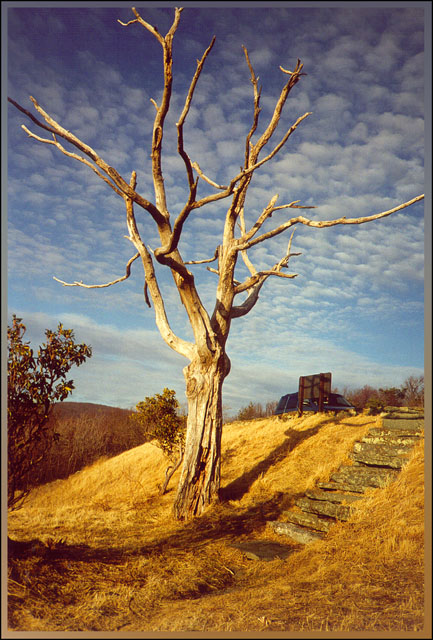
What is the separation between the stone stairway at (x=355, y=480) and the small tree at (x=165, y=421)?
3962mm

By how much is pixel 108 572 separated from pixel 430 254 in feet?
19.1

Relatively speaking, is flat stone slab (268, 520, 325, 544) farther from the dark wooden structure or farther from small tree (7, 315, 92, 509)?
the dark wooden structure

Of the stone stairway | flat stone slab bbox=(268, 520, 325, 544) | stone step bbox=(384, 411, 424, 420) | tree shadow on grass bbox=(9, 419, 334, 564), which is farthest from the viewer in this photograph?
stone step bbox=(384, 411, 424, 420)

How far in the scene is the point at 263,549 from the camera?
7676 millimetres

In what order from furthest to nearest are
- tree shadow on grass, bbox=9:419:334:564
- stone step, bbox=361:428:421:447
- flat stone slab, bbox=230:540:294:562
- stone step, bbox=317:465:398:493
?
1. stone step, bbox=361:428:421:447
2. stone step, bbox=317:465:398:493
3. flat stone slab, bbox=230:540:294:562
4. tree shadow on grass, bbox=9:419:334:564

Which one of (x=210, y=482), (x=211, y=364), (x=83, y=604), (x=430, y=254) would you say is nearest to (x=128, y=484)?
(x=210, y=482)

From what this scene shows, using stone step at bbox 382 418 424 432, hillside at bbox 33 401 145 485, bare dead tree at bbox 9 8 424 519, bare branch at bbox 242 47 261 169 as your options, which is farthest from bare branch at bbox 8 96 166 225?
hillside at bbox 33 401 145 485

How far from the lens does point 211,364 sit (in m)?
9.92

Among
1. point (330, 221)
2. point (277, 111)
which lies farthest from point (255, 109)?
point (330, 221)

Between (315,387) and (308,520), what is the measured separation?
684 centimetres

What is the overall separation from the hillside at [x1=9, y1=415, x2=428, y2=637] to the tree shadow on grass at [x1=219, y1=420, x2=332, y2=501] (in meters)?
0.05

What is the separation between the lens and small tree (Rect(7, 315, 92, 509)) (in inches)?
241

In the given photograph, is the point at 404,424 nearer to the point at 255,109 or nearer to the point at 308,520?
the point at 308,520

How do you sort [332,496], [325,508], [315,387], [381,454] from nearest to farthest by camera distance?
[325,508]
[332,496]
[381,454]
[315,387]
